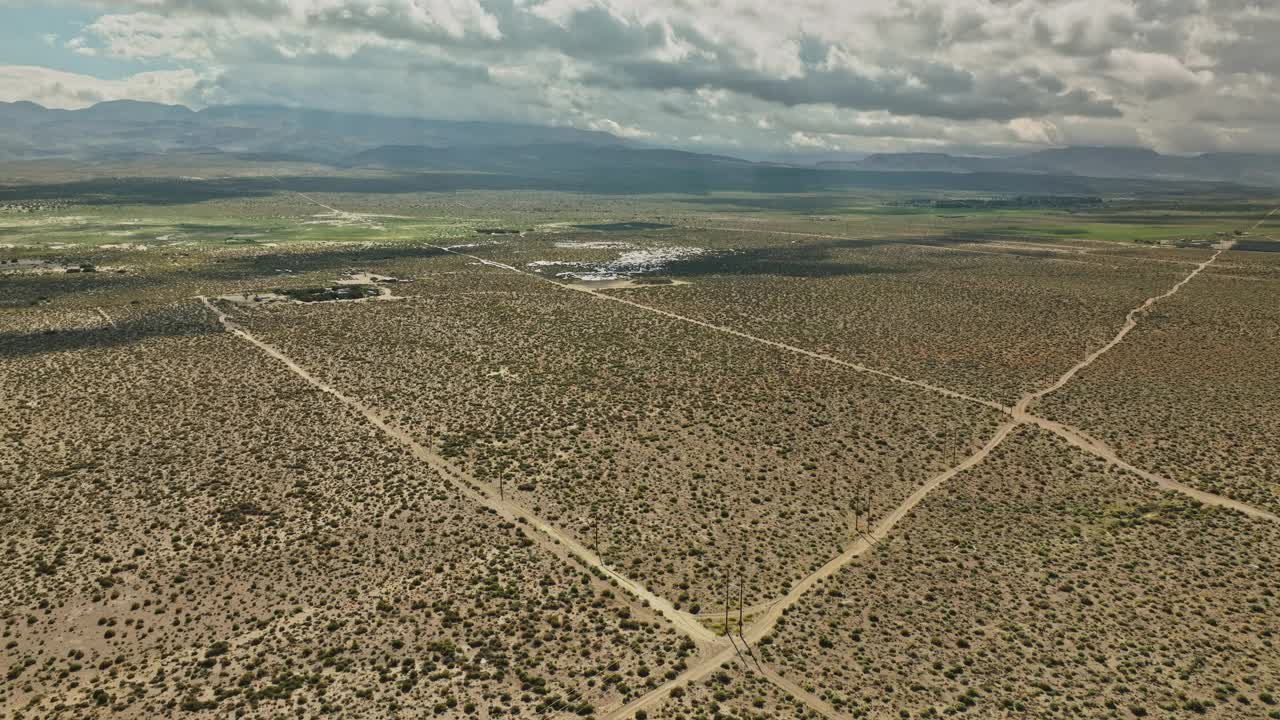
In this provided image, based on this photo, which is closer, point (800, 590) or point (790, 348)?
point (800, 590)

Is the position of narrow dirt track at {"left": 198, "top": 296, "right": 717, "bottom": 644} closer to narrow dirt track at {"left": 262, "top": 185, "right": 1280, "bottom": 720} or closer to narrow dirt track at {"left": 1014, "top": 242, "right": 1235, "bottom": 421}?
narrow dirt track at {"left": 262, "top": 185, "right": 1280, "bottom": 720}

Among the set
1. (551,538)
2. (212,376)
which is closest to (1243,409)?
(551,538)

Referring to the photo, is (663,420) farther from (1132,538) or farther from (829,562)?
(1132,538)

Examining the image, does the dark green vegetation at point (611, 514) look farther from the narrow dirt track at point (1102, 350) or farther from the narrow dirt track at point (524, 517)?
the narrow dirt track at point (1102, 350)

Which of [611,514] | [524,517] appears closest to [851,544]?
[611,514]

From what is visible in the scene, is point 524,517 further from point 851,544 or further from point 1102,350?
point 1102,350

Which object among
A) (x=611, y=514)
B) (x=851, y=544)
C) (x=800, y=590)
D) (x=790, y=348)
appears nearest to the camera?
(x=800, y=590)

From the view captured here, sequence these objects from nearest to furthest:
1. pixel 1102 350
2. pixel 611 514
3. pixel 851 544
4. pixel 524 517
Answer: pixel 851 544, pixel 524 517, pixel 611 514, pixel 1102 350

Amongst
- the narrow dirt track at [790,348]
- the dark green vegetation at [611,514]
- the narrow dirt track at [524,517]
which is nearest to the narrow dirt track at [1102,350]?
the dark green vegetation at [611,514]
